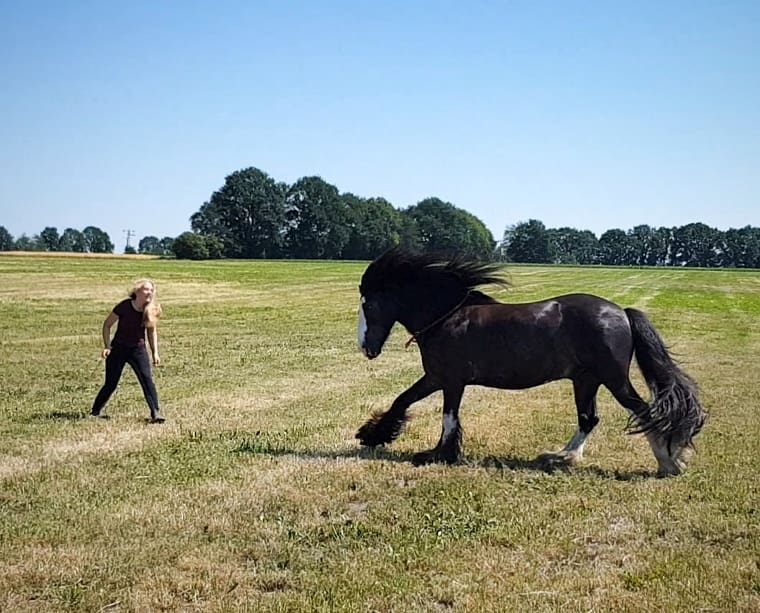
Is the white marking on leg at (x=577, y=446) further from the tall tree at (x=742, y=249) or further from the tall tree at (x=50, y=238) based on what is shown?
the tall tree at (x=742, y=249)

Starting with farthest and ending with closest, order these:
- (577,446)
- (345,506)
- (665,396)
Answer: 1. (577,446)
2. (665,396)
3. (345,506)

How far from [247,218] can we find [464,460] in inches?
4279

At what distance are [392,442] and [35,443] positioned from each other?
4061 millimetres

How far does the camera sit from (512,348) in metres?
8.03

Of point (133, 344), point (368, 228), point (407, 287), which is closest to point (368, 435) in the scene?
point (407, 287)

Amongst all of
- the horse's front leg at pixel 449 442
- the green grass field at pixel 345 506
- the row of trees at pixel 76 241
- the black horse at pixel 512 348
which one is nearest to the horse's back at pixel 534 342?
the black horse at pixel 512 348

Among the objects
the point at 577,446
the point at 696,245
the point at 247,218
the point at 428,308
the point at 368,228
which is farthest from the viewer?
the point at 696,245

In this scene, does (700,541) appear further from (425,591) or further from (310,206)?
(310,206)

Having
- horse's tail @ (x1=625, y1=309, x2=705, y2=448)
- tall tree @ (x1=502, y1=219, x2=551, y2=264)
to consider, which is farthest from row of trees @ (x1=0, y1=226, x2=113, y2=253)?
horse's tail @ (x1=625, y1=309, x2=705, y2=448)

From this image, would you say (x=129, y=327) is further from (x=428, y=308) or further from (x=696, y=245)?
(x=696, y=245)

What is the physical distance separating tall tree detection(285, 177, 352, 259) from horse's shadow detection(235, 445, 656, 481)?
348ft

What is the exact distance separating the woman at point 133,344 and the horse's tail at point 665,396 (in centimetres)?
606

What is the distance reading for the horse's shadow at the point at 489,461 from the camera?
7703 mm

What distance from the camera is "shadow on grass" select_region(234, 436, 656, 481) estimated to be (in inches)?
304
